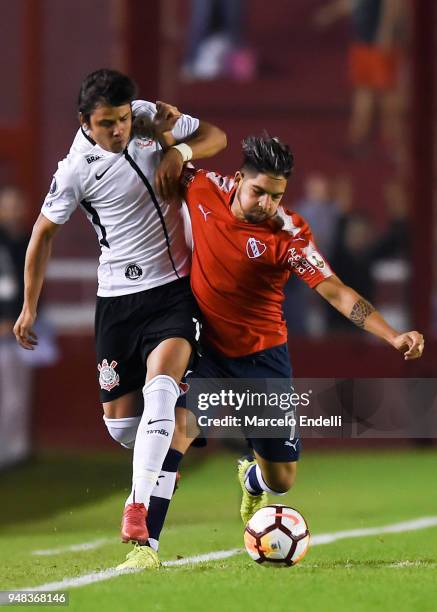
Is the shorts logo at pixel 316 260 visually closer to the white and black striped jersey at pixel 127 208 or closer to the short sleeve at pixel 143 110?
the white and black striped jersey at pixel 127 208

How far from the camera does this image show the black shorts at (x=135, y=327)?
7.79m

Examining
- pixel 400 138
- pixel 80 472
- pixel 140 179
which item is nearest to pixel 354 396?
pixel 140 179

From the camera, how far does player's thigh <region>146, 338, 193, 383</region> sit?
7.54 m

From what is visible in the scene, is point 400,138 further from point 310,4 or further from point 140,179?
point 140,179

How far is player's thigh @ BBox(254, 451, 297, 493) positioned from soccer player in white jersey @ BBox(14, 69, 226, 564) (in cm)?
69

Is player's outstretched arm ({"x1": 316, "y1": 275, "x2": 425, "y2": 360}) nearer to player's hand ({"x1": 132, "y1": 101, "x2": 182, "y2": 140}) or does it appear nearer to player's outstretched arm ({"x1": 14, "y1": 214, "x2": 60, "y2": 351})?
player's hand ({"x1": 132, "y1": 101, "x2": 182, "y2": 140})

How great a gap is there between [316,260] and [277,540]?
4.22 feet

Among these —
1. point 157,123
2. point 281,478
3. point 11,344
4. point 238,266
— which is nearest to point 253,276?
point 238,266

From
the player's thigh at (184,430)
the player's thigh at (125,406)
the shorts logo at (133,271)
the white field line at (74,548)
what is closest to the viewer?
the player's thigh at (184,430)

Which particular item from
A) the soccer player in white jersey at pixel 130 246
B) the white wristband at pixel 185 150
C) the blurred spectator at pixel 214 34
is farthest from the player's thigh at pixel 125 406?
the blurred spectator at pixel 214 34

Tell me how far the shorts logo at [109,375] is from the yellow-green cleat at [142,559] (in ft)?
3.63

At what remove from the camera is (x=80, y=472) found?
42.2 feet

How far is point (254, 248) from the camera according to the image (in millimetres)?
7594

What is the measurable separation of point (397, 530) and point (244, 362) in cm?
190
